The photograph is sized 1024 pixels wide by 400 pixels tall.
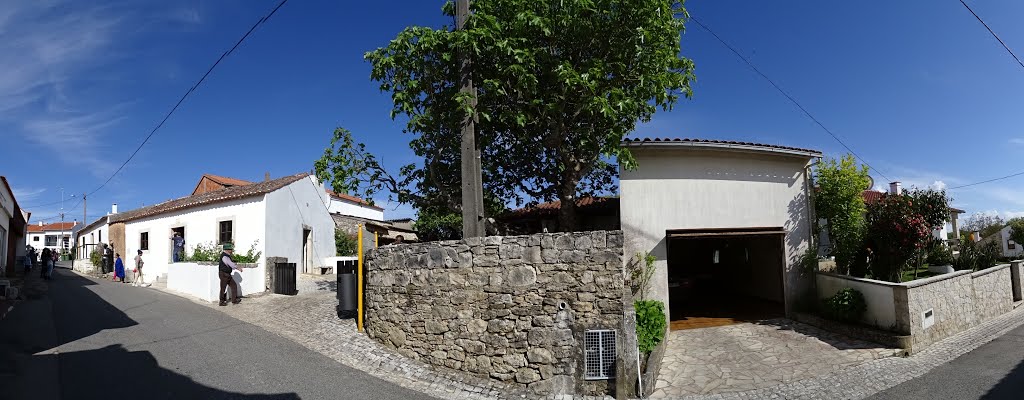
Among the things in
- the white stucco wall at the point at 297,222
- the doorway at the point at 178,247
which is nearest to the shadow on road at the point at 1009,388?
the white stucco wall at the point at 297,222

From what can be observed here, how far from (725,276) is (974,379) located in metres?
8.04

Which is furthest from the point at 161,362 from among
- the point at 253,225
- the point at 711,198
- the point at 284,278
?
the point at 711,198

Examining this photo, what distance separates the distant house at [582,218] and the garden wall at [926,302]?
180 inches

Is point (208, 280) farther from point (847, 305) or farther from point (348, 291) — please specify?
point (847, 305)

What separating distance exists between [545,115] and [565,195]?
181 centimetres

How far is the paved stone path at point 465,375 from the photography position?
6.68 meters

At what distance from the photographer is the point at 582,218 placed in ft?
40.2

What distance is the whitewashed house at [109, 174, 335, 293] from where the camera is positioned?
14688 mm

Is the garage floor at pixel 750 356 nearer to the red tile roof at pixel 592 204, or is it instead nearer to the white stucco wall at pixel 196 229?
the red tile roof at pixel 592 204

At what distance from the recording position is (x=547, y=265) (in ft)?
22.6

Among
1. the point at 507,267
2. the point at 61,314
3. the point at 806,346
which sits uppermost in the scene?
the point at 507,267

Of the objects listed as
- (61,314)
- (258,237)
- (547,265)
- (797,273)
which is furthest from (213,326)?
(797,273)

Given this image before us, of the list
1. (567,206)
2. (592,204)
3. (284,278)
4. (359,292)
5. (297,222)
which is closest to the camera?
(359,292)

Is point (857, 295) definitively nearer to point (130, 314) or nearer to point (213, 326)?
point (213, 326)
